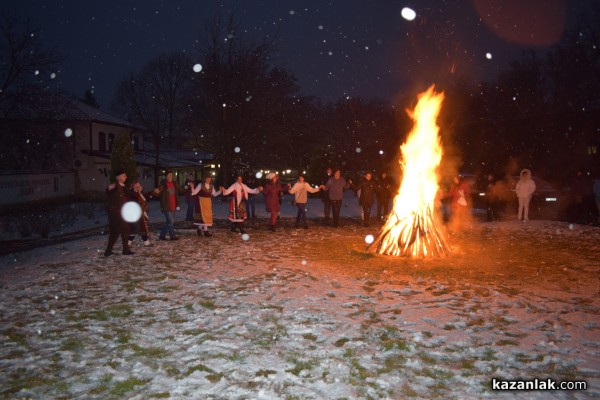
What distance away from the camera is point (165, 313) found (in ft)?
21.9

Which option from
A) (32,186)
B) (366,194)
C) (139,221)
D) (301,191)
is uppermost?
(32,186)

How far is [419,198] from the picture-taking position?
11203 mm

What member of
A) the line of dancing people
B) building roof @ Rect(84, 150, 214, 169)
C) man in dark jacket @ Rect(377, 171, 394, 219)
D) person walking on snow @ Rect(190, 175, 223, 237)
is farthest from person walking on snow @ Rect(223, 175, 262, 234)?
building roof @ Rect(84, 150, 214, 169)

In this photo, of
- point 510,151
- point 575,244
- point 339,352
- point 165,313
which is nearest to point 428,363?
point 339,352

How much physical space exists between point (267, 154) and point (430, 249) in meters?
40.1

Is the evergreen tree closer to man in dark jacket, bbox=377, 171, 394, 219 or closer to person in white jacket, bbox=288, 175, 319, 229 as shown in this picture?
person in white jacket, bbox=288, 175, 319, 229

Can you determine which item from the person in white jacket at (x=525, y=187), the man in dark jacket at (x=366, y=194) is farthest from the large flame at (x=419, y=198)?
the person in white jacket at (x=525, y=187)

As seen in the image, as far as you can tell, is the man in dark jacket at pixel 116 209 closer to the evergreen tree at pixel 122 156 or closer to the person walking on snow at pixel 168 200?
the person walking on snow at pixel 168 200

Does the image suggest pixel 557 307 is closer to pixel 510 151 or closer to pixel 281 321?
pixel 281 321

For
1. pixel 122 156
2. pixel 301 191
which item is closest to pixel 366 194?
pixel 301 191

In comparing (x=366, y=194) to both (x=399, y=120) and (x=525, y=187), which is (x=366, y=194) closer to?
(x=525, y=187)
